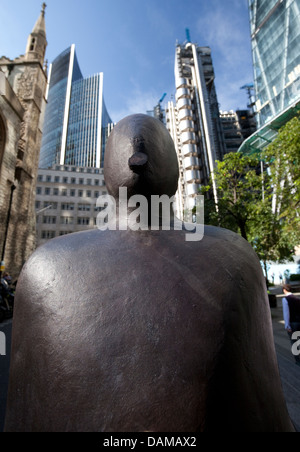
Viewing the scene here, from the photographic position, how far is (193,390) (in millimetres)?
938

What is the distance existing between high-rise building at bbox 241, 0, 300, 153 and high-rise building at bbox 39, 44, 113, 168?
47092mm

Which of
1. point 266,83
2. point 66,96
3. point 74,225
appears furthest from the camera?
point 66,96

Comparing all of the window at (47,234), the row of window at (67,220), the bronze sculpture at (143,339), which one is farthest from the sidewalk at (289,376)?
Answer: the window at (47,234)

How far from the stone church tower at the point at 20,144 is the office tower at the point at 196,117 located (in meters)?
25.9

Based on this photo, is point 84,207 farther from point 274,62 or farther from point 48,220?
point 274,62

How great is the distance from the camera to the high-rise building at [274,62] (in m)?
27.0

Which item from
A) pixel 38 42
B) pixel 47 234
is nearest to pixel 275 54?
pixel 38 42

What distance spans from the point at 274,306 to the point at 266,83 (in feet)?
105

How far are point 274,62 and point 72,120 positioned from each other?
60510mm

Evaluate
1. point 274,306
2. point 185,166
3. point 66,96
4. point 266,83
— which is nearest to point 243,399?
point 274,306

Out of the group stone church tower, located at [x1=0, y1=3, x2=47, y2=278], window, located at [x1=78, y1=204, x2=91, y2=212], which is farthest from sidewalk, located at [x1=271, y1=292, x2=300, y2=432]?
window, located at [x1=78, y1=204, x2=91, y2=212]

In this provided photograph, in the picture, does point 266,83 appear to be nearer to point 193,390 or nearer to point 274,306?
point 274,306

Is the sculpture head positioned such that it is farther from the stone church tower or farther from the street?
the stone church tower

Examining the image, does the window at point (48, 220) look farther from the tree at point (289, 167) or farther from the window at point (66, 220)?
the tree at point (289, 167)
